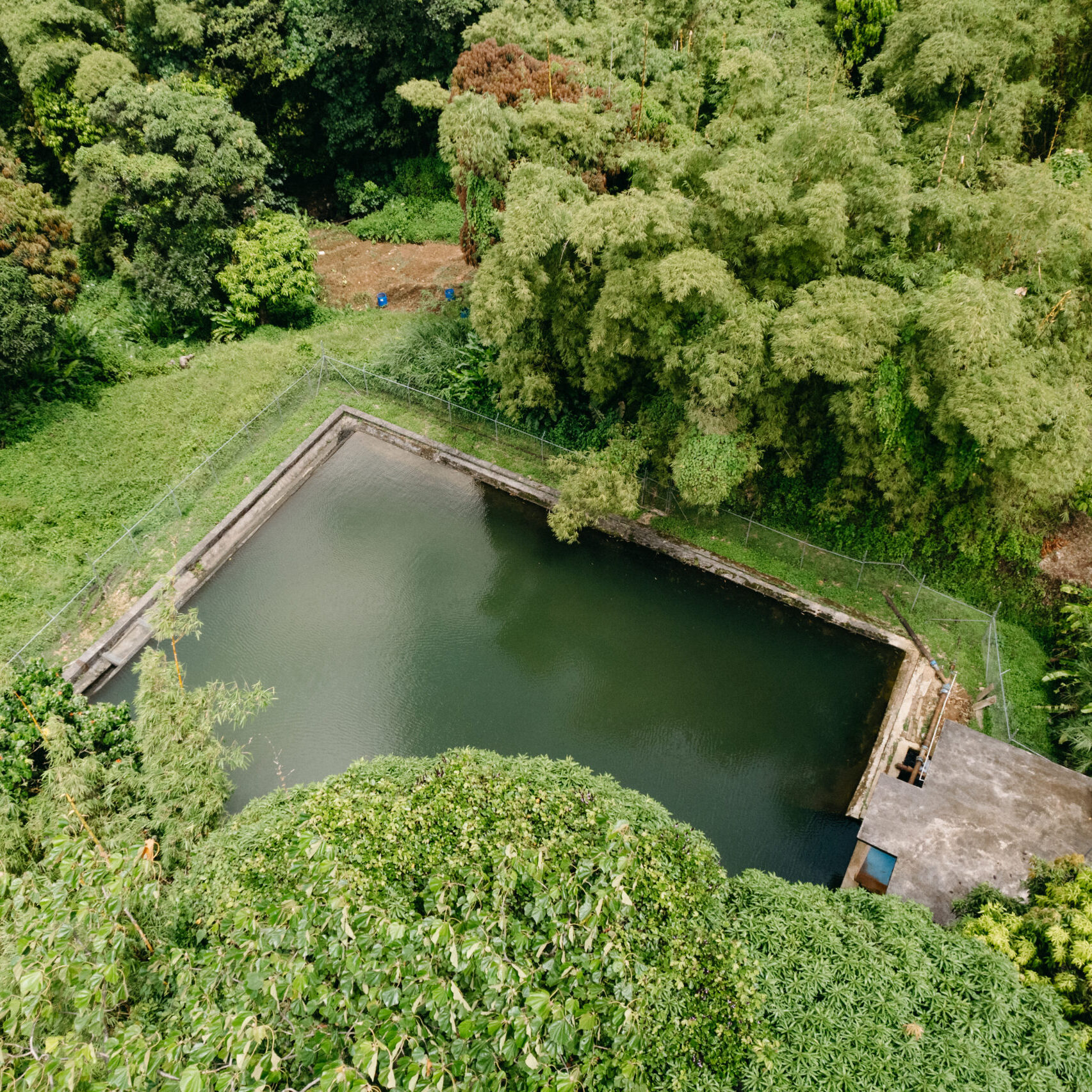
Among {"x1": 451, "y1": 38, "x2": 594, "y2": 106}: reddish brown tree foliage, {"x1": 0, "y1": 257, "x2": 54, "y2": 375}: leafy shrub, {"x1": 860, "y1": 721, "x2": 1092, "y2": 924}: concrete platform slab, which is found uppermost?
{"x1": 451, "y1": 38, "x2": 594, "y2": 106}: reddish brown tree foliage

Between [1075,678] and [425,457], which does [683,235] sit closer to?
[425,457]

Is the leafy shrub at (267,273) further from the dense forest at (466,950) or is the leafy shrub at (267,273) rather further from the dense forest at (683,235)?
the dense forest at (466,950)

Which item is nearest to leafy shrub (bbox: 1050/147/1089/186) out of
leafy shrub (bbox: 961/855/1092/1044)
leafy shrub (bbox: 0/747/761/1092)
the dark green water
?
the dark green water

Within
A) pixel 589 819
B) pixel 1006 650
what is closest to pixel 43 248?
pixel 589 819

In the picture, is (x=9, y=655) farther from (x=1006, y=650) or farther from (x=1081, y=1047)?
(x=1006, y=650)

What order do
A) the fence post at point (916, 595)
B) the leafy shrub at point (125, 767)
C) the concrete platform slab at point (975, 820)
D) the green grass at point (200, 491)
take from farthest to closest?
the fence post at point (916, 595), the green grass at point (200, 491), the concrete platform slab at point (975, 820), the leafy shrub at point (125, 767)

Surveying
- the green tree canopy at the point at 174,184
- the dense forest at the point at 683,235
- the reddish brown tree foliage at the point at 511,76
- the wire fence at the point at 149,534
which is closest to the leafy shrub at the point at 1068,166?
the dense forest at the point at 683,235

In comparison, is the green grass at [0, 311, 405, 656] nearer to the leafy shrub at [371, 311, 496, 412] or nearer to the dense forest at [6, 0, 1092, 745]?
the dense forest at [6, 0, 1092, 745]
